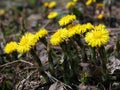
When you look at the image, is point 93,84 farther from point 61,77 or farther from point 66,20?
point 66,20

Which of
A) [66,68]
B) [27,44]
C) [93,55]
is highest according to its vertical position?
[27,44]

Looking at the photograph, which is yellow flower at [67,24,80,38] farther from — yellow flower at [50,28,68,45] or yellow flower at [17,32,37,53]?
yellow flower at [17,32,37,53]

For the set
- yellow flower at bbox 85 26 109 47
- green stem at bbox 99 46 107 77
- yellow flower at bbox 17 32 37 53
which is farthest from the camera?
yellow flower at bbox 17 32 37 53

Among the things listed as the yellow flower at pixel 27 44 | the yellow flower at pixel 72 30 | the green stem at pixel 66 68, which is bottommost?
the green stem at pixel 66 68

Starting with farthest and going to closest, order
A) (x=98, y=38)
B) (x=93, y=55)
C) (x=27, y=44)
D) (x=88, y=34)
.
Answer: (x=93, y=55) < (x=27, y=44) < (x=88, y=34) < (x=98, y=38)

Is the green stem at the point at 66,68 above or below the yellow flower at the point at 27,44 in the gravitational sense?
below

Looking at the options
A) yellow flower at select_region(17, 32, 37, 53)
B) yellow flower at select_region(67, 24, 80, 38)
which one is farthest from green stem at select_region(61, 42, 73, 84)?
yellow flower at select_region(17, 32, 37, 53)

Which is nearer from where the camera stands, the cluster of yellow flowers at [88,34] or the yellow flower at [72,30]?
the cluster of yellow flowers at [88,34]

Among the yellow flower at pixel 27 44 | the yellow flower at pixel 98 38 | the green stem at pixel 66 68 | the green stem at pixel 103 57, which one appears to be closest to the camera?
the yellow flower at pixel 98 38

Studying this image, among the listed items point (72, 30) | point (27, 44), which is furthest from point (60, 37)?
point (27, 44)

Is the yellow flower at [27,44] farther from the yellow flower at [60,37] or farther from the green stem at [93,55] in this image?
the green stem at [93,55]

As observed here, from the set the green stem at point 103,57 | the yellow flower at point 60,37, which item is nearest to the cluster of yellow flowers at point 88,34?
the yellow flower at point 60,37

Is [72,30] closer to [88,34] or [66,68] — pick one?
[88,34]
